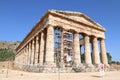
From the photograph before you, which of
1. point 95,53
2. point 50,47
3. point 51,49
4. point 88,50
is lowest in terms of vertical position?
point 95,53

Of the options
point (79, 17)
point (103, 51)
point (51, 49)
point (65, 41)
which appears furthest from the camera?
point (103, 51)

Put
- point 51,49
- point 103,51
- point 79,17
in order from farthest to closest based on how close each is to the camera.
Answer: point 103,51 → point 79,17 → point 51,49

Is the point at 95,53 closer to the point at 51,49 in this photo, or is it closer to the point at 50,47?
the point at 51,49

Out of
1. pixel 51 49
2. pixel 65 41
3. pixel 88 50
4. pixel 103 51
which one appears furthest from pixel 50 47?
pixel 103 51

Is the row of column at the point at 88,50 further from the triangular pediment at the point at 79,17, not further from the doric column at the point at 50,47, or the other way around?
the doric column at the point at 50,47

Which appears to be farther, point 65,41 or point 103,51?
point 103,51

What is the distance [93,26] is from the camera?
41.8m

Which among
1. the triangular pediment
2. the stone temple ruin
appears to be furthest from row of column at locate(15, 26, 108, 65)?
the triangular pediment

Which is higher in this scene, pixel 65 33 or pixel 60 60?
pixel 65 33

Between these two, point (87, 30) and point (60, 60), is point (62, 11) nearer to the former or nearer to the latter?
point (87, 30)

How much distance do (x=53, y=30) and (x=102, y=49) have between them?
54.1 ft

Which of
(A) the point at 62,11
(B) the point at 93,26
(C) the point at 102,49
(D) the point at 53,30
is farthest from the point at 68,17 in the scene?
(C) the point at 102,49

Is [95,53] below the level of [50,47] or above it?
below

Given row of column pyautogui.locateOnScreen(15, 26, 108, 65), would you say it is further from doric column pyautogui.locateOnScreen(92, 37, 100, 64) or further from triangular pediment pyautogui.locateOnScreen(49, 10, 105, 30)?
triangular pediment pyautogui.locateOnScreen(49, 10, 105, 30)
